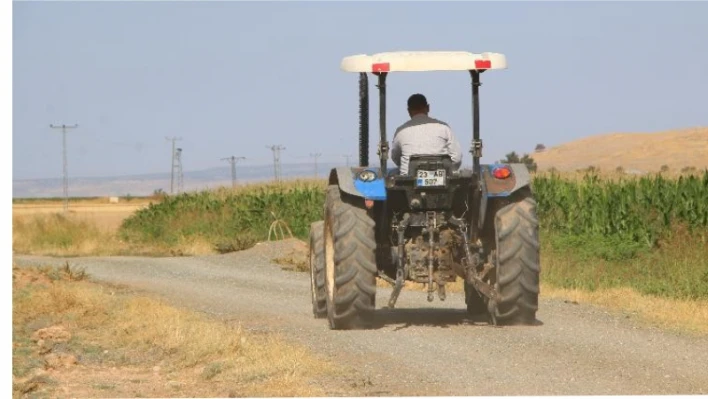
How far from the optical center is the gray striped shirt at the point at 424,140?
49.0 ft

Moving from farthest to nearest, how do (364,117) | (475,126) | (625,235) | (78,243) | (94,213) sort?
(94,213), (78,243), (625,235), (364,117), (475,126)

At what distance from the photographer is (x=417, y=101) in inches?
600

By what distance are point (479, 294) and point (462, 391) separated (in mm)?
4973

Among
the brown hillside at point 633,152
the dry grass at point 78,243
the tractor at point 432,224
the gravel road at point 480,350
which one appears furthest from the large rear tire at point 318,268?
the brown hillside at point 633,152

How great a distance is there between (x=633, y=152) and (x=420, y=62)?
13031cm

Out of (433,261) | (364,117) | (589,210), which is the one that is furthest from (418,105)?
(589,210)

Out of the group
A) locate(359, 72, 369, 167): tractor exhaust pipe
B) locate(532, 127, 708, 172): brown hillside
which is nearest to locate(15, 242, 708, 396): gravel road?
locate(359, 72, 369, 167): tractor exhaust pipe

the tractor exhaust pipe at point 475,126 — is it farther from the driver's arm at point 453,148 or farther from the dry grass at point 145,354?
the dry grass at point 145,354

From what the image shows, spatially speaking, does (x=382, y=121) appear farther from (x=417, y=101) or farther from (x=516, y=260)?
(x=516, y=260)

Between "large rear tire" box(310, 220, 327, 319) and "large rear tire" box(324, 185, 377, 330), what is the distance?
131 cm

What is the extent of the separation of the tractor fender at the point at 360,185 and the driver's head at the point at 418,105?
0.75m
